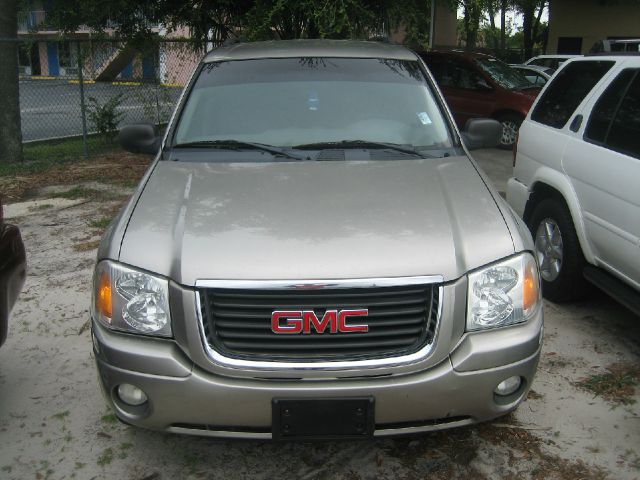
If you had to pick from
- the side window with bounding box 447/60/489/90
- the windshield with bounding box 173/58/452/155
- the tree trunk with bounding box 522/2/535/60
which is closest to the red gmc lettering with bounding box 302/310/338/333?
the windshield with bounding box 173/58/452/155

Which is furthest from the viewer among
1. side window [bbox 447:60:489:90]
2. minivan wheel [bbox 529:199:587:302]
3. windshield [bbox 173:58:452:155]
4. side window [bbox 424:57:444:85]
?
side window [bbox 424:57:444:85]

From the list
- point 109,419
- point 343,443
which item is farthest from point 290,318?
point 109,419

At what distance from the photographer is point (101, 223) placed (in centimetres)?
630

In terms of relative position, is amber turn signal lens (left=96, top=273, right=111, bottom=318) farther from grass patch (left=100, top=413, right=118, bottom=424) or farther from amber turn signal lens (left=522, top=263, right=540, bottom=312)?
amber turn signal lens (left=522, top=263, right=540, bottom=312)

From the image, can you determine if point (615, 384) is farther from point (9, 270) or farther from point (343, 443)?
point (9, 270)

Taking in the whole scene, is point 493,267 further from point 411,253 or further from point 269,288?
point 269,288

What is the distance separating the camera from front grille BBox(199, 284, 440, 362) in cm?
235

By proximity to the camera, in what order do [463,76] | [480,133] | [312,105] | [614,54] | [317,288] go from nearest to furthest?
[317,288] → [312,105] → [480,133] → [614,54] → [463,76]

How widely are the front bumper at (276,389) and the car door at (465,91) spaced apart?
32.4 feet

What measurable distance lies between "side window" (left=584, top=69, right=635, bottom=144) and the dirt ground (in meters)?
1.24

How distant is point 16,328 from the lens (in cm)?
416

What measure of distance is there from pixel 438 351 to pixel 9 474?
194 cm

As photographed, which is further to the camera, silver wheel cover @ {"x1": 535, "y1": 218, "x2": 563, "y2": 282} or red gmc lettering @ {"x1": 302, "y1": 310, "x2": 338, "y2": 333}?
silver wheel cover @ {"x1": 535, "y1": 218, "x2": 563, "y2": 282}

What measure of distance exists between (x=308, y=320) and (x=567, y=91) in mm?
3228
